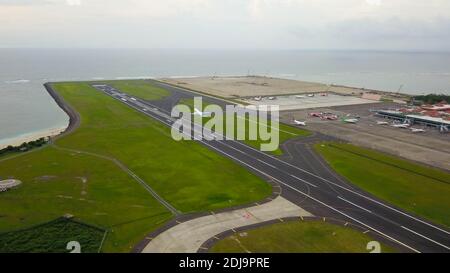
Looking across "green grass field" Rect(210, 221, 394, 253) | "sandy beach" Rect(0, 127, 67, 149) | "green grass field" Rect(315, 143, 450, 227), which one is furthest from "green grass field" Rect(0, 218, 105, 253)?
"sandy beach" Rect(0, 127, 67, 149)

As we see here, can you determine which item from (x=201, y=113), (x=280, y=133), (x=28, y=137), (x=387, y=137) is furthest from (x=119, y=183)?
(x=387, y=137)

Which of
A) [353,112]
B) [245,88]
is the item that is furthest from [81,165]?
[245,88]

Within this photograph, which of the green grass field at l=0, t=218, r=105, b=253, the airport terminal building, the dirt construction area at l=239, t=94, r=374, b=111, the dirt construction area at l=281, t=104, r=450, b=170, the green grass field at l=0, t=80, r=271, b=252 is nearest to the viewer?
the green grass field at l=0, t=218, r=105, b=253

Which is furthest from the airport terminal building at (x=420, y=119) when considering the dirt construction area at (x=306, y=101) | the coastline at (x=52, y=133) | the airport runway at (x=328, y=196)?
the coastline at (x=52, y=133)

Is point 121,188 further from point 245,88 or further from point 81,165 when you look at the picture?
point 245,88

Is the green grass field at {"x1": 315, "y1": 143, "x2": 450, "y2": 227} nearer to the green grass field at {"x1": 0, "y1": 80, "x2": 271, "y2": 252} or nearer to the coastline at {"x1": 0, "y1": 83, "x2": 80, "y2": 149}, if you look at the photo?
the green grass field at {"x1": 0, "y1": 80, "x2": 271, "y2": 252}

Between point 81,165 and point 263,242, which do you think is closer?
point 263,242
